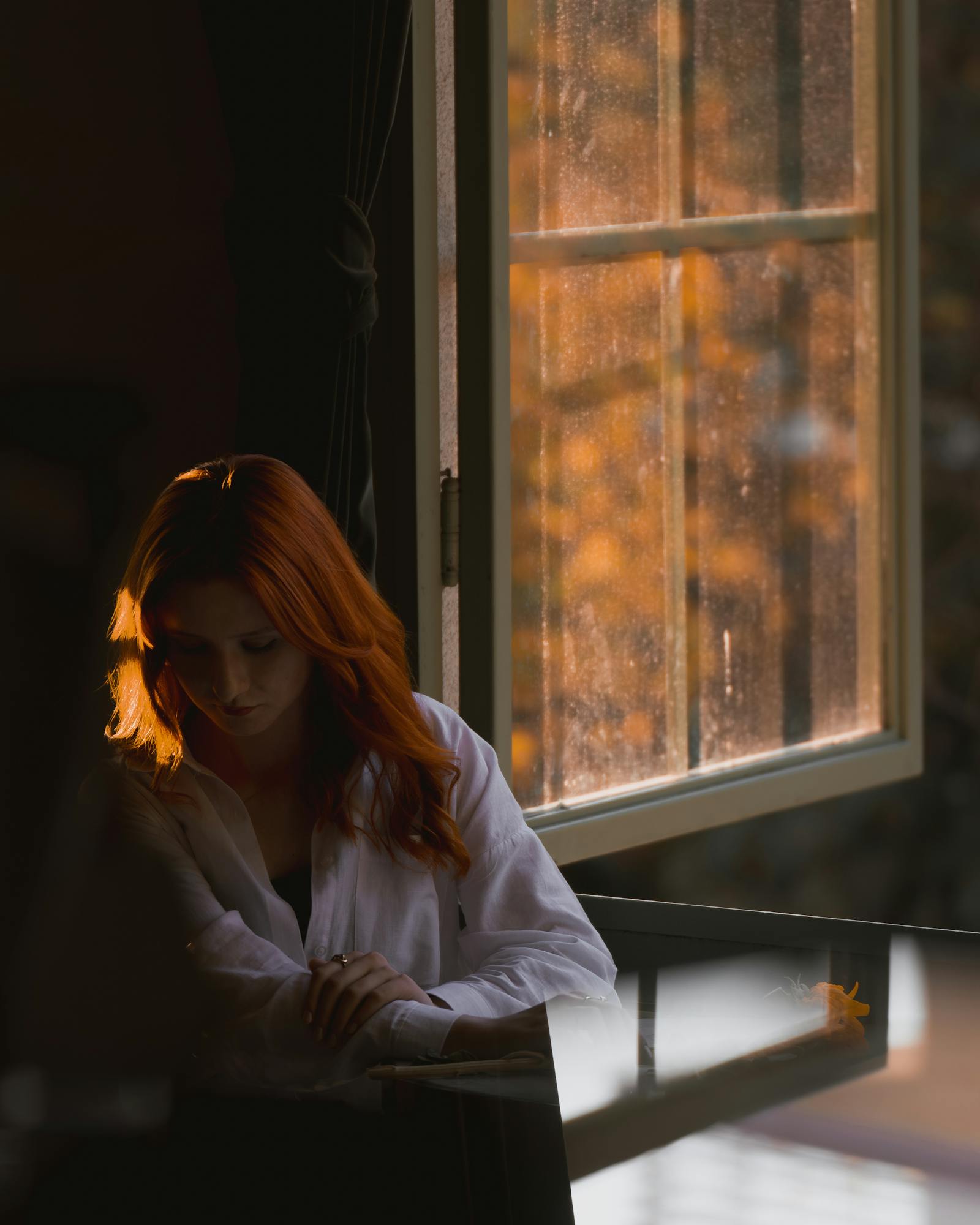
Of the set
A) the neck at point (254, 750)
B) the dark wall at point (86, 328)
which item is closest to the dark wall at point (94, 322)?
the dark wall at point (86, 328)

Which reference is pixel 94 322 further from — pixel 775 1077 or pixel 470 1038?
pixel 775 1077

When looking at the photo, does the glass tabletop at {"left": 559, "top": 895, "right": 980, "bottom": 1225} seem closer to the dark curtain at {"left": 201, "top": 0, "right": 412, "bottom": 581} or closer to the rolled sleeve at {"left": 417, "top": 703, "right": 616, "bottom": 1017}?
the rolled sleeve at {"left": 417, "top": 703, "right": 616, "bottom": 1017}

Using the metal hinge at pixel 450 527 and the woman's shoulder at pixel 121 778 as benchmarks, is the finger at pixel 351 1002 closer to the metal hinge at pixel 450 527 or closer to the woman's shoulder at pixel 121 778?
the woman's shoulder at pixel 121 778

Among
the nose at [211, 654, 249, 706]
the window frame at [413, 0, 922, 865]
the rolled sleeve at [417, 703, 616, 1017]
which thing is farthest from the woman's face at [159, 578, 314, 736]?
the window frame at [413, 0, 922, 865]

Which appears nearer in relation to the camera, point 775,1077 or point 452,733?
point 775,1077

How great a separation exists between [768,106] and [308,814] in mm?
1493

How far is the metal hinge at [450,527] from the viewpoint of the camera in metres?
1.84

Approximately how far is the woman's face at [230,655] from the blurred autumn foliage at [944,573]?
1.88 metres

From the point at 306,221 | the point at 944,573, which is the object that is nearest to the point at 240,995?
the point at 306,221

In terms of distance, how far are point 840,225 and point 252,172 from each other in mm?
1157

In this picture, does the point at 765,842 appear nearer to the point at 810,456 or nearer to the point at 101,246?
the point at 810,456

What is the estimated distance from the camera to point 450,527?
1.84 metres

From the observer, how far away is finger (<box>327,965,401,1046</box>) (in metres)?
1.19

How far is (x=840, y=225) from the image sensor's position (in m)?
2.38
